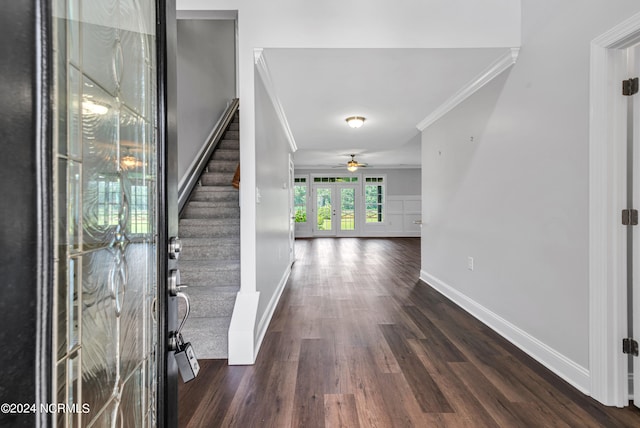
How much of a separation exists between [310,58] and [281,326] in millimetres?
2224

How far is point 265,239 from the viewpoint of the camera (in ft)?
8.76

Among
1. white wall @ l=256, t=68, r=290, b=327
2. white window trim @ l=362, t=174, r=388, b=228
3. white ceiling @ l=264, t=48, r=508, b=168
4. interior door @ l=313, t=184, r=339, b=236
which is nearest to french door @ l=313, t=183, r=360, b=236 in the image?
interior door @ l=313, t=184, r=339, b=236

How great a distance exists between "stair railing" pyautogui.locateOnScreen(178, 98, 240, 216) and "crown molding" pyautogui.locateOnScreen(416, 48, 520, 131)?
115 inches

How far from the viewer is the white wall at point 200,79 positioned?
11.8 feet

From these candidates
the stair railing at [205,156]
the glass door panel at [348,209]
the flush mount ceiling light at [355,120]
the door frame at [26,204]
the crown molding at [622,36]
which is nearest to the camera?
the door frame at [26,204]

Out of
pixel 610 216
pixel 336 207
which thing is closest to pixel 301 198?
pixel 336 207

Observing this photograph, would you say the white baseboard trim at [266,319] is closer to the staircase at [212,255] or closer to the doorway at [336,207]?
the staircase at [212,255]

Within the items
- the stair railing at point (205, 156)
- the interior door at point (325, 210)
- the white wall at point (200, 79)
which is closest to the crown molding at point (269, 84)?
the stair railing at point (205, 156)

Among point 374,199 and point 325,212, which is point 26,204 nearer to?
point 325,212

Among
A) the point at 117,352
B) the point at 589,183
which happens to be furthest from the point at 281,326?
the point at 589,183

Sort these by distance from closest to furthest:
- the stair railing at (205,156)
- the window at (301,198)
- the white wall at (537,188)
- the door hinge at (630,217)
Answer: the door hinge at (630,217), the white wall at (537,188), the stair railing at (205,156), the window at (301,198)

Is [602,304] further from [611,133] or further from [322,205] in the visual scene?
[322,205]

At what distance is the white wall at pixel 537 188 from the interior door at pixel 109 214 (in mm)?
2116

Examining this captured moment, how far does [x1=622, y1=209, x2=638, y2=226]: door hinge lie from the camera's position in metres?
1.56
